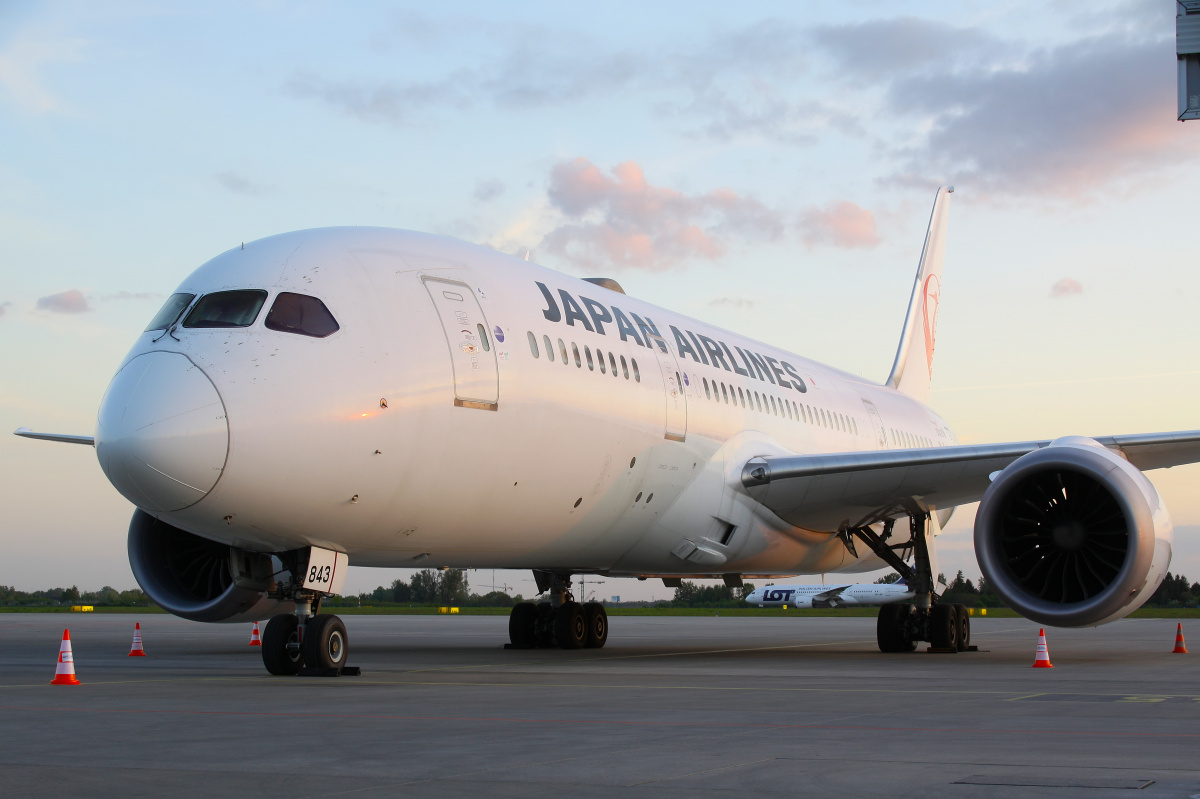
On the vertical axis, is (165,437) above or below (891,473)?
below

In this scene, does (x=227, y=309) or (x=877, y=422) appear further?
(x=877, y=422)

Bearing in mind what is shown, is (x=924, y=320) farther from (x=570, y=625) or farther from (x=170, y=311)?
(x=170, y=311)

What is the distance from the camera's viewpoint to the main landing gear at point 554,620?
17.6 metres

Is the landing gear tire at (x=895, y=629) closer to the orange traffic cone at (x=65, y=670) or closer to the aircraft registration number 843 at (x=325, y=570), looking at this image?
the aircraft registration number 843 at (x=325, y=570)

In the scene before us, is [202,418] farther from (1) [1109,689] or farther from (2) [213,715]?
(1) [1109,689]

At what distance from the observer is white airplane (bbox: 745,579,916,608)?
238 ft

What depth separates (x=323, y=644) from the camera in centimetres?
1059

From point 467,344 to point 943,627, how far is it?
9002 millimetres

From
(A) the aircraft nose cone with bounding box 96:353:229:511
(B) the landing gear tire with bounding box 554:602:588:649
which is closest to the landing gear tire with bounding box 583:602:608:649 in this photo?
(B) the landing gear tire with bounding box 554:602:588:649

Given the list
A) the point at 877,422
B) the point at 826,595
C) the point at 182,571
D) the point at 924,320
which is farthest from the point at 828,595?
the point at 182,571

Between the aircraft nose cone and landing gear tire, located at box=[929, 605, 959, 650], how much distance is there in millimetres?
11123

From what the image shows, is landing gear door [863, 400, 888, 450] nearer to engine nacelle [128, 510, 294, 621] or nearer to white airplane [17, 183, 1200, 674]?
white airplane [17, 183, 1200, 674]

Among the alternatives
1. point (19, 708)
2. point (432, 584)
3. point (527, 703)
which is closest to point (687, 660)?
point (527, 703)

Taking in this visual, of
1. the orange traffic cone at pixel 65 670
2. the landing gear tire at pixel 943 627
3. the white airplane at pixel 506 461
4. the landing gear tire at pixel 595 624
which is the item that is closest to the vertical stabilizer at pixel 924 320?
the white airplane at pixel 506 461
